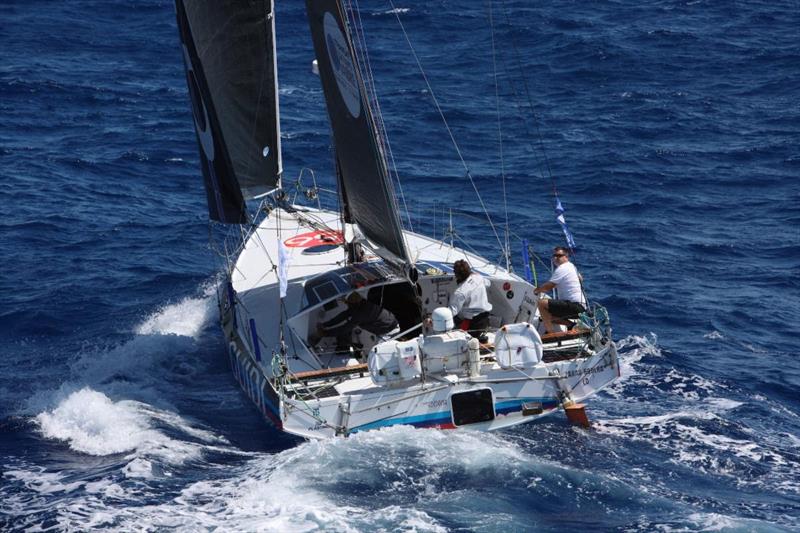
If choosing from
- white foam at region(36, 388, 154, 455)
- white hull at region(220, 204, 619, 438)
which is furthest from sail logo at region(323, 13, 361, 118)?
white foam at region(36, 388, 154, 455)

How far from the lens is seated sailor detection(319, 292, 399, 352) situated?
54.4 feet

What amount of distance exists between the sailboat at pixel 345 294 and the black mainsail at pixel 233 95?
2cm

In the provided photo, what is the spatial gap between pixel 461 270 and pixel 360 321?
1.73 meters

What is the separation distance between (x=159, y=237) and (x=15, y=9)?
20.5 meters

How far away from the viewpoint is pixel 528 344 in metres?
14.8

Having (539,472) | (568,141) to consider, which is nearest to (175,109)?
(568,141)

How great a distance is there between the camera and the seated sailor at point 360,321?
16594 mm

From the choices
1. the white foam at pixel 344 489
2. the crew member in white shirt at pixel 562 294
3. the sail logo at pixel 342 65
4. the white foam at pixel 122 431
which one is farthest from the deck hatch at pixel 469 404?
the sail logo at pixel 342 65

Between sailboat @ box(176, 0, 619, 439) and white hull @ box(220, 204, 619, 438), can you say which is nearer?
white hull @ box(220, 204, 619, 438)

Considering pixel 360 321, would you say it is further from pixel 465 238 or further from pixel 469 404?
pixel 465 238

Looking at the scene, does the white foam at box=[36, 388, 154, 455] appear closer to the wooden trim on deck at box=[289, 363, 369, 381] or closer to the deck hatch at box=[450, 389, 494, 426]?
Result: the wooden trim on deck at box=[289, 363, 369, 381]

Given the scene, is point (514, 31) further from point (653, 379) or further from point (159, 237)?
point (653, 379)

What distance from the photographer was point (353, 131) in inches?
621

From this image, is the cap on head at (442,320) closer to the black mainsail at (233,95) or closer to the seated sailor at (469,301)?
the seated sailor at (469,301)
